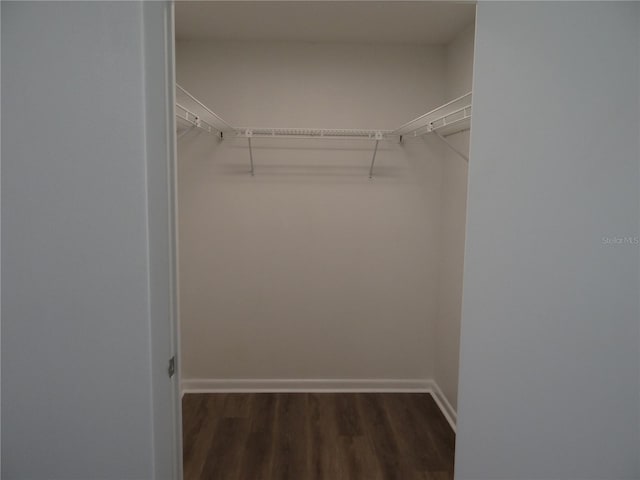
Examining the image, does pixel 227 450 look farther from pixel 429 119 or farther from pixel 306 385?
pixel 429 119

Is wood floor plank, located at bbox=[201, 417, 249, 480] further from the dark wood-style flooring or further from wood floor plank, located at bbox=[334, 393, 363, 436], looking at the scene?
wood floor plank, located at bbox=[334, 393, 363, 436]

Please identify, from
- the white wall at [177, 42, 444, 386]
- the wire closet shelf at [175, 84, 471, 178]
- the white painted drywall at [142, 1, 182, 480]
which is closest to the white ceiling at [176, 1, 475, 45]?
the white wall at [177, 42, 444, 386]

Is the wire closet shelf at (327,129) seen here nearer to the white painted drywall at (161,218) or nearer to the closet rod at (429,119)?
the closet rod at (429,119)

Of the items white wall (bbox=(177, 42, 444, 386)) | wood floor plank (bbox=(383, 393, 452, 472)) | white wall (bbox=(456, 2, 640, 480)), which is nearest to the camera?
white wall (bbox=(456, 2, 640, 480))

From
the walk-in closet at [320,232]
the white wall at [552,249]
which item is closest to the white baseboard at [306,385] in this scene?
the walk-in closet at [320,232]

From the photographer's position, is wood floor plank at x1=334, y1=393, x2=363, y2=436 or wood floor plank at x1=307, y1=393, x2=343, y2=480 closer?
wood floor plank at x1=307, y1=393, x2=343, y2=480

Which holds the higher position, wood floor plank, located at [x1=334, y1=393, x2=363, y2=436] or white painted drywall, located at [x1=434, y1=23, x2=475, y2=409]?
white painted drywall, located at [x1=434, y1=23, x2=475, y2=409]

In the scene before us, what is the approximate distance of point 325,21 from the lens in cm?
271

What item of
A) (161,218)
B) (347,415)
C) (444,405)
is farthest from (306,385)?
(161,218)

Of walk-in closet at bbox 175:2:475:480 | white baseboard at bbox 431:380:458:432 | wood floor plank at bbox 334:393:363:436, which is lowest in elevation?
wood floor plank at bbox 334:393:363:436

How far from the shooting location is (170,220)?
155 centimetres

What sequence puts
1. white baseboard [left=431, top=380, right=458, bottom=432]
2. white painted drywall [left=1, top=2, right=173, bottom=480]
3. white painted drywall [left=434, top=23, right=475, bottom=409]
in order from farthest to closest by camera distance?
white baseboard [left=431, top=380, right=458, bottom=432]
white painted drywall [left=434, top=23, right=475, bottom=409]
white painted drywall [left=1, top=2, right=173, bottom=480]

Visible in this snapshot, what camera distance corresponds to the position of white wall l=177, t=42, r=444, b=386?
10.4 ft

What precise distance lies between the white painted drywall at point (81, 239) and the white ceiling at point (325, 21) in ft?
4.05
